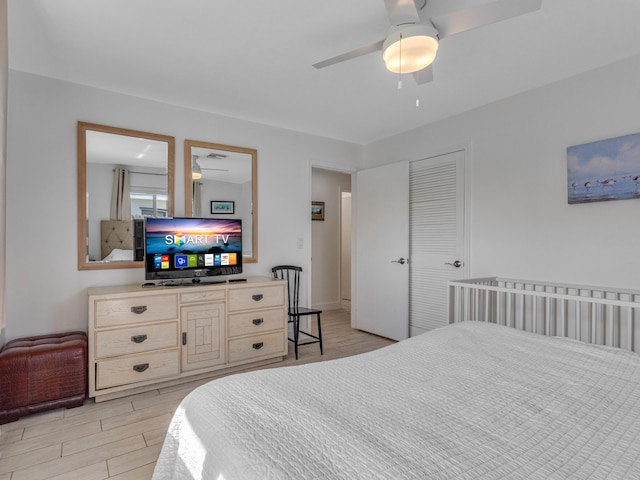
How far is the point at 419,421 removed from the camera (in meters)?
1.10

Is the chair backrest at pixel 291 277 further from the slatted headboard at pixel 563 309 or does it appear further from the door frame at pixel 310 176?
the slatted headboard at pixel 563 309

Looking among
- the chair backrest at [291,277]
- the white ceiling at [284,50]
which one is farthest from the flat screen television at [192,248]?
the white ceiling at [284,50]

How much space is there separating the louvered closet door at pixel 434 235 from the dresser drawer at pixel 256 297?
1.58 metres

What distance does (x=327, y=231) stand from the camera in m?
5.86

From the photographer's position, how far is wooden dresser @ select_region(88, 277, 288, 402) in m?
2.56

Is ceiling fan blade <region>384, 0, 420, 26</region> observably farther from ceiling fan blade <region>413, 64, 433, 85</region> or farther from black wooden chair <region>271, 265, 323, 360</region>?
black wooden chair <region>271, 265, 323, 360</region>

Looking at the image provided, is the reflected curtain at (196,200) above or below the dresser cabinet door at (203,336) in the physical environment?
above

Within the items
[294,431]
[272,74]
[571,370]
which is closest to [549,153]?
[571,370]

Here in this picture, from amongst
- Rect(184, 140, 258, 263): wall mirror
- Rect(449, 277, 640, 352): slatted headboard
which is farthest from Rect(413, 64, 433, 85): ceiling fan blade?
Rect(184, 140, 258, 263): wall mirror

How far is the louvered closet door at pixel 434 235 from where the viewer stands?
353cm

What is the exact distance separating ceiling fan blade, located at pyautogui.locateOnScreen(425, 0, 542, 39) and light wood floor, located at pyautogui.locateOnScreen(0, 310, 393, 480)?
8.90ft

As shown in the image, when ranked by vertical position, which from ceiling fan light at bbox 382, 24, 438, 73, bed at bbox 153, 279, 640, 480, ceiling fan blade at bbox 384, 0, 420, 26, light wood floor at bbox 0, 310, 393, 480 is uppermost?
ceiling fan blade at bbox 384, 0, 420, 26

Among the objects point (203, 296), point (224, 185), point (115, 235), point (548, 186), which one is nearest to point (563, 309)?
point (548, 186)

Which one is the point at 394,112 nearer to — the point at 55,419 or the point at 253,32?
the point at 253,32
